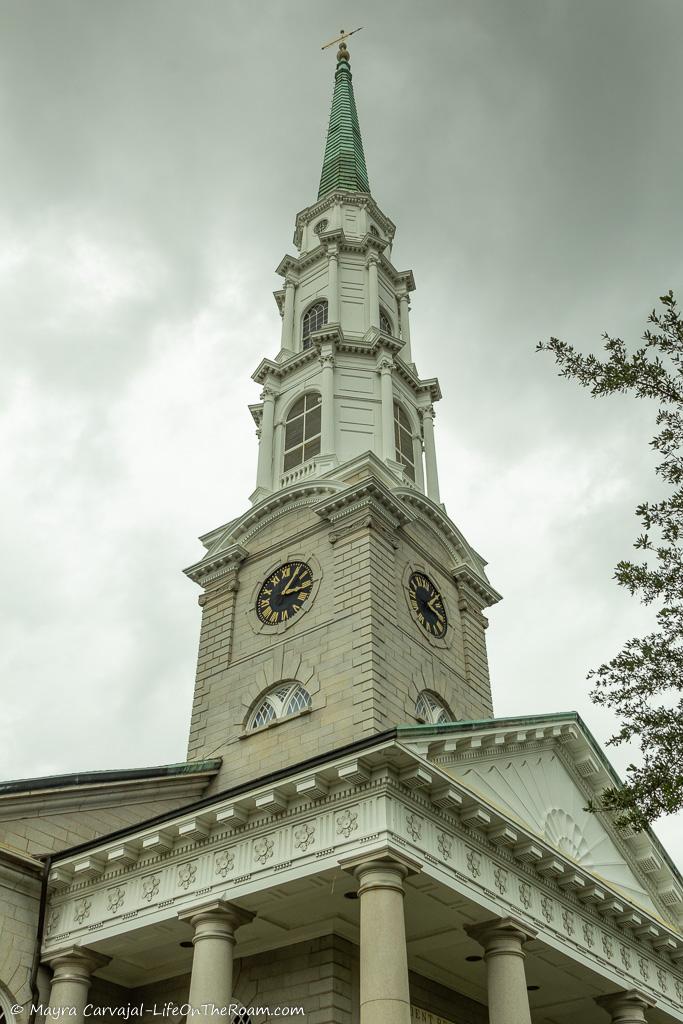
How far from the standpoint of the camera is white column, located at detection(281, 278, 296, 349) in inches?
1623

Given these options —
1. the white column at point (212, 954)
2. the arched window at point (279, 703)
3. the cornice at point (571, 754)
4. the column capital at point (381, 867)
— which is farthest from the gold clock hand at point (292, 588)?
the column capital at point (381, 867)

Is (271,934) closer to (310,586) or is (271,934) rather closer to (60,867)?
(60,867)

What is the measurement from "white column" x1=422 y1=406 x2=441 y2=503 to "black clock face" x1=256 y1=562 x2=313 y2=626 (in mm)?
6830

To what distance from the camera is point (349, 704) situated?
2658 cm

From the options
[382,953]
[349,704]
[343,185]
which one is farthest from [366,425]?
[382,953]

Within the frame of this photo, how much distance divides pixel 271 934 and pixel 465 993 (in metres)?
5.66

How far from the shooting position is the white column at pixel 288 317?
135 feet

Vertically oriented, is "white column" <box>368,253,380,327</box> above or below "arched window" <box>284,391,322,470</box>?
above

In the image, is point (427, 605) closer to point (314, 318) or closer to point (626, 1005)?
point (626, 1005)

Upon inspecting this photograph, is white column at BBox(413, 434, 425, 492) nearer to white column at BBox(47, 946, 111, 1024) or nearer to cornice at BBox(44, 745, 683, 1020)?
cornice at BBox(44, 745, 683, 1020)

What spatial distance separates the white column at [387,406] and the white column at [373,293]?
2556 mm

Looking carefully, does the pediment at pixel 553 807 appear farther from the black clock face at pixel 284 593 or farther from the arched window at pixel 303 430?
the arched window at pixel 303 430

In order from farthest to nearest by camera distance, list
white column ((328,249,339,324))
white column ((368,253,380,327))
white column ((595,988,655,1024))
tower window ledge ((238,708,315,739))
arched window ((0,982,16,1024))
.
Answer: white column ((328,249,339,324)) < white column ((368,253,380,327)) < tower window ledge ((238,708,315,739)) < white column ((595,988,655,1024)) < arched window ((0,982,16,1024))

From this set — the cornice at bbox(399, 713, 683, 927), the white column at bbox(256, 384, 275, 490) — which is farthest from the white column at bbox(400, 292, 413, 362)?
the cornice at bbox(399, 713, 683, 927)
